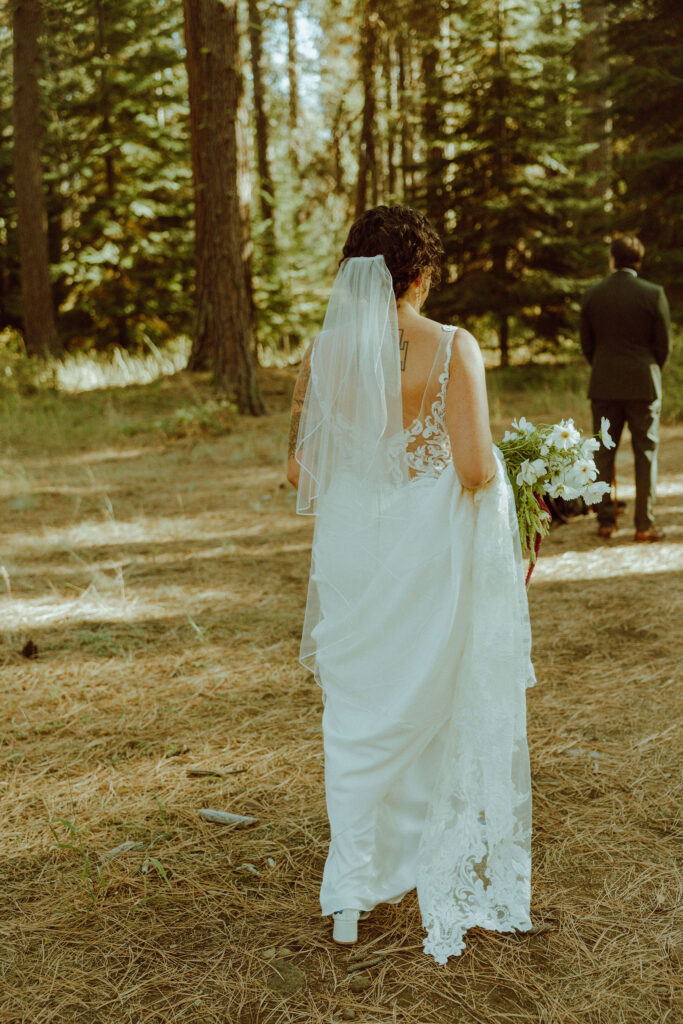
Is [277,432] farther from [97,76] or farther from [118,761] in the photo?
Answer: [97,76]

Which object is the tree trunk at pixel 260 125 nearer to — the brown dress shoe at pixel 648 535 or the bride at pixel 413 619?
the brown dress shoe at pixel 648 535

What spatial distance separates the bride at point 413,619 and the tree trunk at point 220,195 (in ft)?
29.9

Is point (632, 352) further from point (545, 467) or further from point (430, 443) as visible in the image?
point (430, 443)

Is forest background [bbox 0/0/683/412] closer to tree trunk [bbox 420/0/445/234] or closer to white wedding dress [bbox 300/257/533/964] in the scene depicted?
tree trunk [bbox 420/0/445/234]

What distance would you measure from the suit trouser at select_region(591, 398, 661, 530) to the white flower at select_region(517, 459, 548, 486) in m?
4.21

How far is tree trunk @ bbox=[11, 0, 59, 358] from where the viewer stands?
14648 millimetres

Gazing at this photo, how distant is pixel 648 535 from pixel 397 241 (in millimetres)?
4964

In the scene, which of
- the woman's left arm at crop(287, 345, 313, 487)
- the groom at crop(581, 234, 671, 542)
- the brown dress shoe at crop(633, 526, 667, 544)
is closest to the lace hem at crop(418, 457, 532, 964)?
the woman's left arm at crop(287, 345, 313, 487)

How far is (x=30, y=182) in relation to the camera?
1535cm

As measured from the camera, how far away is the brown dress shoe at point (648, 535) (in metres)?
6.82

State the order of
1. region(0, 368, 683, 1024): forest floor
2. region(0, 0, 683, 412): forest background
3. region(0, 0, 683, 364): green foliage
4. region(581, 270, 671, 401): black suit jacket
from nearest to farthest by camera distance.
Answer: region(0, 368, 683, 1024): forest floor < region(581, 270, 671, 401): black suit jacket < region(0, 0, 683, 412): forest background < region(0, 0, 683, 364): green foliage

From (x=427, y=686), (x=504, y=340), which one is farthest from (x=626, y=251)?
(x=504, y=340)

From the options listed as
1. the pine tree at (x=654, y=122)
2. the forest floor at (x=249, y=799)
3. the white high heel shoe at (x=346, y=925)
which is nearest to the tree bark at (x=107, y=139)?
the pine tree at (x=654, y=122)

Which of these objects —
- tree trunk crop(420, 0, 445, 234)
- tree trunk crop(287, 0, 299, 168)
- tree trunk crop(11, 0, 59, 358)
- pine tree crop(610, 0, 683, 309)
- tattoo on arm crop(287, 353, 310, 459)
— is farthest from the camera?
tree trunk crop(287, 0, 299, 168)
